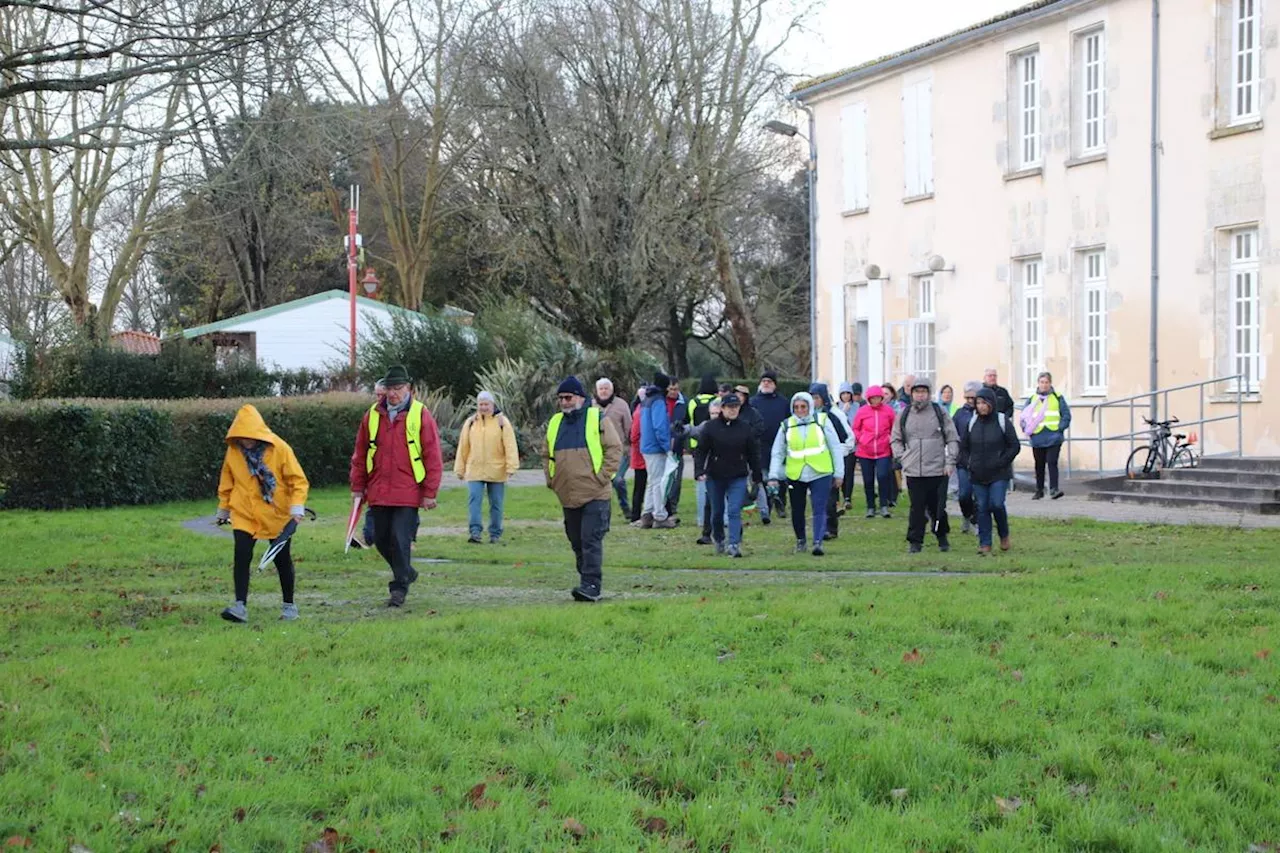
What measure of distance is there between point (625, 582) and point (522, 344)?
75.4 ft

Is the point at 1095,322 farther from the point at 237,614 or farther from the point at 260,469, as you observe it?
the point at 237,614

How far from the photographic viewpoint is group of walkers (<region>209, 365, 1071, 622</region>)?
10812 millimetres

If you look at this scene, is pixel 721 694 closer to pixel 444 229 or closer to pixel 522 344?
pixel 522 344

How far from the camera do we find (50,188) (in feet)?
118

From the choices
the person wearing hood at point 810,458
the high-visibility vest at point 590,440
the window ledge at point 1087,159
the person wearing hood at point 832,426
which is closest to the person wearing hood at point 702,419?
the person wearing hood at point 832,426

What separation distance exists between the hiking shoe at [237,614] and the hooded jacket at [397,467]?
47.0 inches

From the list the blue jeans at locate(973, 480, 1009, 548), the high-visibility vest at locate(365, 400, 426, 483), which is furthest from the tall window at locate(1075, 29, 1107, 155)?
the high-visibility vest at locate(365, 400, 426, 483)

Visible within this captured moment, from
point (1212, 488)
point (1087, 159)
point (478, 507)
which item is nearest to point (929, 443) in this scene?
point (478, 507)

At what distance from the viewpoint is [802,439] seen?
1535 cm

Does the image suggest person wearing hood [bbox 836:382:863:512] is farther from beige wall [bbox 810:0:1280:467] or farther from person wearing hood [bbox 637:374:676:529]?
beige wall [bbox 810:0:1280:467]

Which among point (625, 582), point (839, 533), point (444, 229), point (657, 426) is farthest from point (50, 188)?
point (625, 582)

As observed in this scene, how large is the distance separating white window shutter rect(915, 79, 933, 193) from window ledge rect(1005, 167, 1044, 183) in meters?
2.16

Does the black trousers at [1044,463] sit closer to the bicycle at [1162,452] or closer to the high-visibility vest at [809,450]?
the bicycle at [1162,452]

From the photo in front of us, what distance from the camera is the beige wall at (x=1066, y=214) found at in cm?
2350
